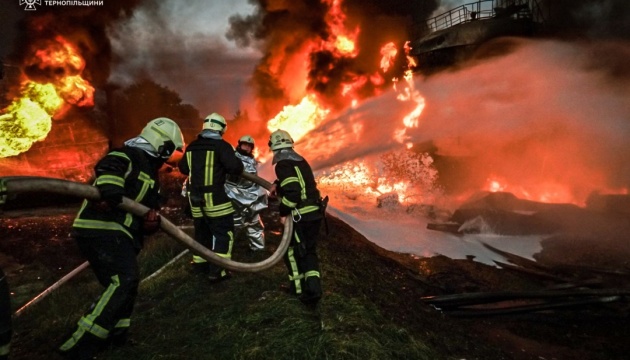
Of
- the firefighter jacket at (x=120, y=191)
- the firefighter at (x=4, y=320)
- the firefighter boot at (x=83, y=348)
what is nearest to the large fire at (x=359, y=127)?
the firefighter jacket at (x=120, y=191)

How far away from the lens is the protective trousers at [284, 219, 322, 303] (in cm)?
447

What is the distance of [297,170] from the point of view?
4582 mm

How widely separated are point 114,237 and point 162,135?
3.83ft

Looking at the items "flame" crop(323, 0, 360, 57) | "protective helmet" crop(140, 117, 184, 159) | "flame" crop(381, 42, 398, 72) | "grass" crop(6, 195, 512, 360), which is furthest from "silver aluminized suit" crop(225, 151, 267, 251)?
"flame" crop(381, 42, 398, 72)

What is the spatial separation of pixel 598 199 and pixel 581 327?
30.0ft

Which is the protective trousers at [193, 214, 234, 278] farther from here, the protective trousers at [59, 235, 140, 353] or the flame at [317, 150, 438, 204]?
the flame at [317, 150, 438, 204]

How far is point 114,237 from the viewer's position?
3244mm

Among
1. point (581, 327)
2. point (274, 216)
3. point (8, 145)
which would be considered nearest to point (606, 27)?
point (581, 327)

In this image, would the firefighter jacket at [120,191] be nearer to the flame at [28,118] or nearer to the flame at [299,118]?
the flame at [28,118]

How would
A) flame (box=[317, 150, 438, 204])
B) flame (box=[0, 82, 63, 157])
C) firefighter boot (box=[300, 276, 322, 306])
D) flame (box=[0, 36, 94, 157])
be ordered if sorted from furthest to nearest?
1. flame (box=[317, 150, 438, 204])
2. flame (box=[0, 36, 94, 157])
3. flame (box=[0, 82, 63, 157])
4. firefighter boot (box=[300, 276, 322, 306])

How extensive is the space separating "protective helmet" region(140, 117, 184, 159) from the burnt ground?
347cm

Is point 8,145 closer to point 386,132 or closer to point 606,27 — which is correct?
point 386,132

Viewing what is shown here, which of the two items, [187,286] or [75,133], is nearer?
[187,286]

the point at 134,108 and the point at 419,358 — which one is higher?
the point at 134,108
